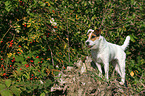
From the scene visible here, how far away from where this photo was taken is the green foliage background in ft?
9.38

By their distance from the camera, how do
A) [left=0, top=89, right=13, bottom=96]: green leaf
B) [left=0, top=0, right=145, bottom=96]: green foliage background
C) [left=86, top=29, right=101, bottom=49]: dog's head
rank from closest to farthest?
[left=0, top=89, right=13, bottom=96]: green leaf
[left=86, top=29, right=101, bottom=49]: dog's head
[left=0, top=0, right=145, bottom=96]: green foliage background

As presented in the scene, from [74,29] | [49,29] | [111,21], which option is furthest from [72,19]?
[111,21]

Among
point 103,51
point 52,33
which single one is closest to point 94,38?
point 103,51

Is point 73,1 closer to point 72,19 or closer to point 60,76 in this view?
point 72,19

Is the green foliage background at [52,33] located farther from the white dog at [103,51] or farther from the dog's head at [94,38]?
the dog's head at [94,38]

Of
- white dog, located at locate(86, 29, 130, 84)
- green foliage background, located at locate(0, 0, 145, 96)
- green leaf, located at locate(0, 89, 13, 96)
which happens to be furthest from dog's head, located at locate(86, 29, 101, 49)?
green leaf, located at locate(0, 89, 13, 96)

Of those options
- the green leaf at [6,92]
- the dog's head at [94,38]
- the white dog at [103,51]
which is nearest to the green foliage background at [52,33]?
the green leaf at [6,92]

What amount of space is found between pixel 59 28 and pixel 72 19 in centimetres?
35

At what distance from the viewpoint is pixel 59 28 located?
11.4 ft

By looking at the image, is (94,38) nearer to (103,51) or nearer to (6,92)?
(103,51)

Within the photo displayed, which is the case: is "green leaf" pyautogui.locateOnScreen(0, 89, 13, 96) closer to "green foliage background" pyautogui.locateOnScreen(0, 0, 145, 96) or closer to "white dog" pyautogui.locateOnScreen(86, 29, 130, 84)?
"green foliage background" pyautogui.locateOnScreen(0, 0, 145, 96)

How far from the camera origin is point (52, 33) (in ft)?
11.0

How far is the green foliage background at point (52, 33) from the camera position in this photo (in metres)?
2.86

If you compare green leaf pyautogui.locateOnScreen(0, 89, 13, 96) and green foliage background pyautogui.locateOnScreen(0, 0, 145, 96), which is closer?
green leaf pyautogui.locateOnScreen(0, 89, 13, 96)
